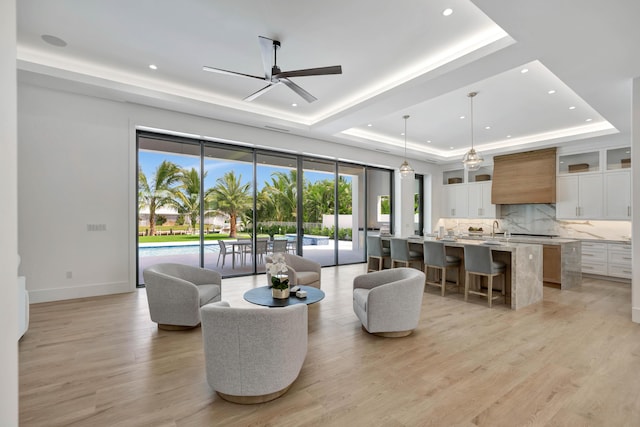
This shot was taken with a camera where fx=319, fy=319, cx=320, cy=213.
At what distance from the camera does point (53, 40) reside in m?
3.91

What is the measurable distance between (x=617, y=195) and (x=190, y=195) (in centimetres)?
900

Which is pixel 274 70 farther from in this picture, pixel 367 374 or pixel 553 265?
pixel 553 265

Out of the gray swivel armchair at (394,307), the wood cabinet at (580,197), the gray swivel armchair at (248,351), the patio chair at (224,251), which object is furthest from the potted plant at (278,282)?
the wood cabinet at (580,197)

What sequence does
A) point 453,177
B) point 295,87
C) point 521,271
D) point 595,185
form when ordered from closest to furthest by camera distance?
point 295,87, point 521,271, point 595,185, point 453,177

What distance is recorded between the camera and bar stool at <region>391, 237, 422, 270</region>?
597cm

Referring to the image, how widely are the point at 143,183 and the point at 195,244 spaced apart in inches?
59.1

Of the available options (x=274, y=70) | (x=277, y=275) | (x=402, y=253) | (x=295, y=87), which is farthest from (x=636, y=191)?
(x=274, y=70)

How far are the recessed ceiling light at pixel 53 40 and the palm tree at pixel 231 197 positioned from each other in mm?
3200

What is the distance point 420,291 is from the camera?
3.56 meters

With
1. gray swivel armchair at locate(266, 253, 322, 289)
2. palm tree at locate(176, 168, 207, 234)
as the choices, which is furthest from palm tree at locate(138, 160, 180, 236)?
gray swivel armchair at locate(266, 253, 322, 289)

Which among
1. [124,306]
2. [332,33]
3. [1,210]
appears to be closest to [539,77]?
[332,33]

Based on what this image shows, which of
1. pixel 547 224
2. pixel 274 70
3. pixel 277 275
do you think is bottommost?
pixel 277 275

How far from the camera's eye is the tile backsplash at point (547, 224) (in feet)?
24.0

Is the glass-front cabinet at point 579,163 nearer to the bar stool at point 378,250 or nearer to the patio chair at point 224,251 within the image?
the bar stool at point 378,250
